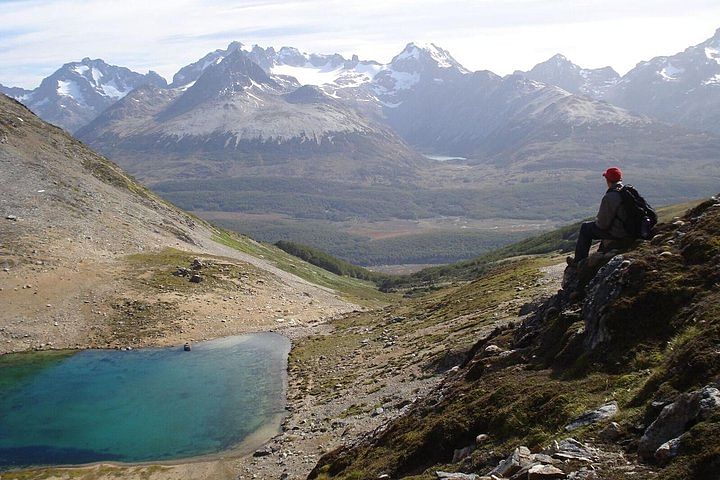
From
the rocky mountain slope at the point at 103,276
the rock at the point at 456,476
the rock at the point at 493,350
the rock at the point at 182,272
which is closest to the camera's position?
the rock at the point at 456,476

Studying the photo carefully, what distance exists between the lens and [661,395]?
16.3 m

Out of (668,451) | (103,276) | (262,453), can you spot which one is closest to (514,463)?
(668,451)

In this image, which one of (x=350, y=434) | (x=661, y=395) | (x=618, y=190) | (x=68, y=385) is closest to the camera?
(x=661, y=395)

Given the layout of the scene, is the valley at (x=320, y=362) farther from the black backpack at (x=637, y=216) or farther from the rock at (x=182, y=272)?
the black backpack at (x=637, y=216)

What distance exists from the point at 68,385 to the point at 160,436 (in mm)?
18294

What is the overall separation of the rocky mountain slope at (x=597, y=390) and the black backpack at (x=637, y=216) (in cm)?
61

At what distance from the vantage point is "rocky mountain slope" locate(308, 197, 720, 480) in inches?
581

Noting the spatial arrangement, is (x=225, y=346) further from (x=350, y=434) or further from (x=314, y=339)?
(x=350, y=434)

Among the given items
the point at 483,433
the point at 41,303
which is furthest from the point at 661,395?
the point at 41,303

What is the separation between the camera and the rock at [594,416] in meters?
17.4

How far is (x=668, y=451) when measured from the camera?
13734 mm

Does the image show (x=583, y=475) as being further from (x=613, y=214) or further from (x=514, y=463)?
(x=613, y=214)

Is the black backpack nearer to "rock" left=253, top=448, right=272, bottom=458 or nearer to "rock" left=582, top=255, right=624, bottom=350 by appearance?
"rock" left=582, top=255, right=624, bottom=350

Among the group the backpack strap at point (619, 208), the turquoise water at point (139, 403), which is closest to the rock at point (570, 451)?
the backpack strap at point (619, 208)
